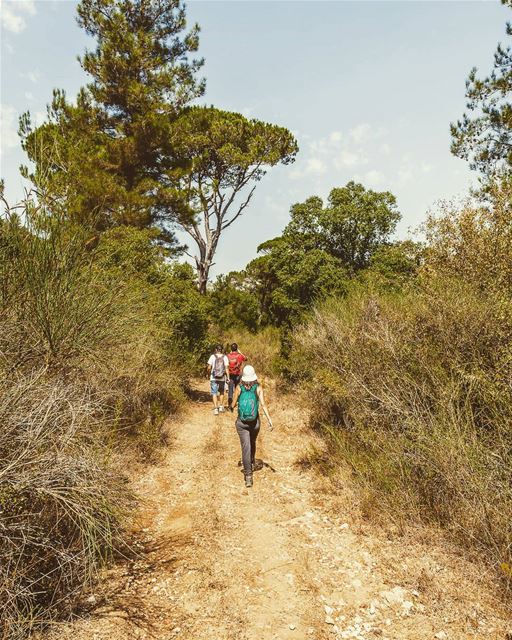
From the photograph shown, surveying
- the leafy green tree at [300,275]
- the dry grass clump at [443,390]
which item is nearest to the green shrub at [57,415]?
the dry grass clump at [443,390]

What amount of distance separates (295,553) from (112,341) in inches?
138

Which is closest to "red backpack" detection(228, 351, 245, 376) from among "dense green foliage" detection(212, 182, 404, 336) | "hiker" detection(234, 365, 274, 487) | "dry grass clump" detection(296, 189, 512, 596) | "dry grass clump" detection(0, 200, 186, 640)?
"dry grass clump" detection(296, 189, 512, 596)

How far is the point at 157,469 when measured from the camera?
21.8 feet

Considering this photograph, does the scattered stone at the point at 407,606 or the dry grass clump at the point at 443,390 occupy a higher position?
the dry grass clump at the point at 443,390

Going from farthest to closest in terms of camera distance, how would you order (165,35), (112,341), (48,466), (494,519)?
(165,35) → (112,341) → (494,519) → (48,466)

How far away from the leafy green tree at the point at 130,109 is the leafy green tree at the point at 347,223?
19.3 feet

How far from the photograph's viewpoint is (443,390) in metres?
4.93

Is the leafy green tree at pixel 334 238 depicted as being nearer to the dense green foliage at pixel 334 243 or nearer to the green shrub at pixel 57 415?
the dense green foliage at pixel 334 243

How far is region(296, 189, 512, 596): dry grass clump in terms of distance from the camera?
13.2 feet

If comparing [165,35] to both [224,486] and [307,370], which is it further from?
[224,486]

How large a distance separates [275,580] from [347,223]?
1568cm

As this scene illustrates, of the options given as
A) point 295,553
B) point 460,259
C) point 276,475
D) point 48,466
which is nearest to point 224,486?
point 276,475

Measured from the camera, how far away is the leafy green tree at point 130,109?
15500mm

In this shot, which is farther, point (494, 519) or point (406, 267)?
point (406, 267)
